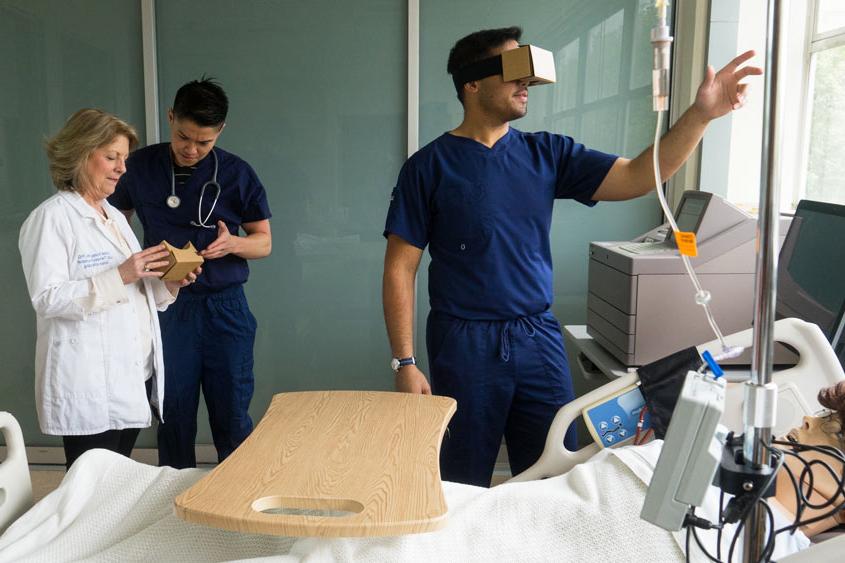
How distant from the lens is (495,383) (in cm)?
212

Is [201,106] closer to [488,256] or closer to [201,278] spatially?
[201,278]

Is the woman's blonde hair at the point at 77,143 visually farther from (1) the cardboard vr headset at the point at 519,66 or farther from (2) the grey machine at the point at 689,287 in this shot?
(2) the grey machine at the point at 689,287

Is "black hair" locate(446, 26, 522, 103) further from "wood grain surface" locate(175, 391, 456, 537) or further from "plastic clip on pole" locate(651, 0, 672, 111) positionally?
"plastic clip on pole" locate(651, 0, 672, 111)

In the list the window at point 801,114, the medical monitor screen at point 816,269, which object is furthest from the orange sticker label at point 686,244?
the window at point 801,114

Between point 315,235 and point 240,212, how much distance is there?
638 millimetres

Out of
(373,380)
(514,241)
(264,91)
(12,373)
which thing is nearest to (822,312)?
(514,241)

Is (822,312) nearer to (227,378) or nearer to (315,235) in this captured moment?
(227,378)

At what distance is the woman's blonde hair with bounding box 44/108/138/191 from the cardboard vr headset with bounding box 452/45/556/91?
39.4 inches

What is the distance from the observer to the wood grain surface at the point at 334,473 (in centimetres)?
118

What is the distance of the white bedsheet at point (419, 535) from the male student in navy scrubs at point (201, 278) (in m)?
1.11

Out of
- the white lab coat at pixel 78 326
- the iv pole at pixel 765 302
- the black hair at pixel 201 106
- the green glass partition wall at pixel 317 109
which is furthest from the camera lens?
the green glass partition wall at pixel 317 109

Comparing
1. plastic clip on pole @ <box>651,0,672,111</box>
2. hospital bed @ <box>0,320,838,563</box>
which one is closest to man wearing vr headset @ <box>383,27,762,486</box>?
hospital bed @ <box>0,320,838,563</box>

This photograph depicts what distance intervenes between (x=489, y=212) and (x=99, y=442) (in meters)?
1.26

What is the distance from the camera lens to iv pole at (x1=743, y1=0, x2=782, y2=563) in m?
0.71
